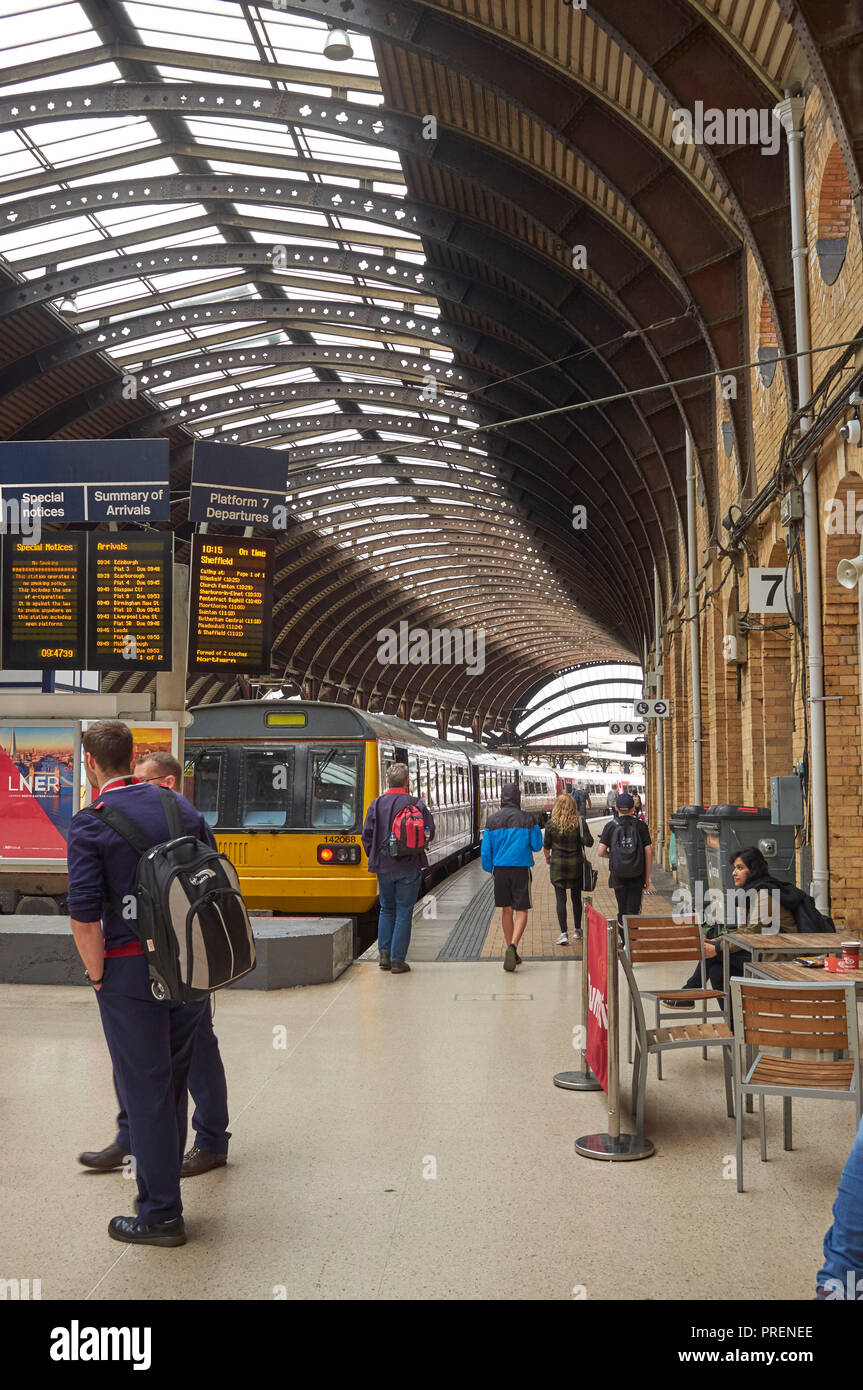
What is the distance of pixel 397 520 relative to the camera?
121 ft

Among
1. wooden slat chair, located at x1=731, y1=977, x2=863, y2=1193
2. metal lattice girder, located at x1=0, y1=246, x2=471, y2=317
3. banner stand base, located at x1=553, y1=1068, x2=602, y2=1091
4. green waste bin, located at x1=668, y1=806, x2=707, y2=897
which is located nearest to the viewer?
wooden slat chair, located at x1=731, y1=977, x2=863, y2=1193

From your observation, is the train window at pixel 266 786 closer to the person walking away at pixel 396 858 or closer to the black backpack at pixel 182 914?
the person walking away at pixel 396 858

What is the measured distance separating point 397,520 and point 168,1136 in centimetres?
3378

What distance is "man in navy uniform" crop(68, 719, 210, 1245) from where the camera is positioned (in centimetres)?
391

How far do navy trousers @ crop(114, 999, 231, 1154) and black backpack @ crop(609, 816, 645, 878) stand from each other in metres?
6.53

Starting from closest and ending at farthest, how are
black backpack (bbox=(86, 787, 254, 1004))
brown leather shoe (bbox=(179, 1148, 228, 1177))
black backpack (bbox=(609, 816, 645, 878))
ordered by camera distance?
black backpack (bbox=(86, 787, 254, 1004)) < brown leather shoe (bbox=(179, 1148, 228, 1177)) < black backpack (bbox=(609, 816, 645, 878))

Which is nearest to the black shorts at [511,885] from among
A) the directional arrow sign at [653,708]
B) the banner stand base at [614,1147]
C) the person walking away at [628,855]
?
the person walking away at [628,855]

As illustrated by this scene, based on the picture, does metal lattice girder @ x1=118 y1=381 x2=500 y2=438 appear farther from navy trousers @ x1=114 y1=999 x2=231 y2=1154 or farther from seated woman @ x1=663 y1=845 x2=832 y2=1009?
navy trousers @ x1=114 y1=999 x2=231 y2=1154

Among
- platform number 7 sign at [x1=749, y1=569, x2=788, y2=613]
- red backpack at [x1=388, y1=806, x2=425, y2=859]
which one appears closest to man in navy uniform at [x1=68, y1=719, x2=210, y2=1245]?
red backpack at [x1=388, y1=806, x2=425, y2=859]

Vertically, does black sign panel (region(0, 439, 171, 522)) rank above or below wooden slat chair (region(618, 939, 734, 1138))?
above

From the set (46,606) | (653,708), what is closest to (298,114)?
(46,606)

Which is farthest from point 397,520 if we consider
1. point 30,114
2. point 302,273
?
point 30,114

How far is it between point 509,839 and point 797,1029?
17.2 ft

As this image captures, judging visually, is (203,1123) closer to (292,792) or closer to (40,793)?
(40,793)
